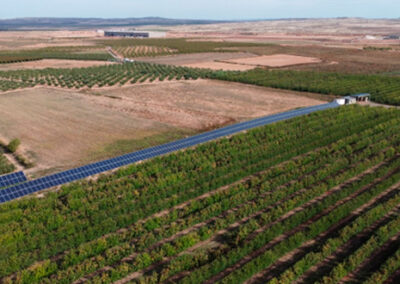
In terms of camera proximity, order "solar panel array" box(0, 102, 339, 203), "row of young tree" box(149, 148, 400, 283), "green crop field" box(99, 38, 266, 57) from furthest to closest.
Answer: "green crop field" box(99, 38, 266, 57), "solar panel array" box(0, 102, 339, 203), "row of young tree" box(149, 148, 400, 283)

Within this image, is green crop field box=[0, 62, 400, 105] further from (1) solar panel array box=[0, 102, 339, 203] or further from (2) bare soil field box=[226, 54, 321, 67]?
(1) solar panel array box=[0, 102, 339, 203]

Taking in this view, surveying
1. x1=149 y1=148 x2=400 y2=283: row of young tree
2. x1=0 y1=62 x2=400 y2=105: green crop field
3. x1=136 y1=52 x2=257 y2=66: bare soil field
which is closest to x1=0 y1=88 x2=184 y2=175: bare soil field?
x1=0 y1=62 x2=400 y2=105: green crop field

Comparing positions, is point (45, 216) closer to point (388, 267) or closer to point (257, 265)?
point (257, 265)

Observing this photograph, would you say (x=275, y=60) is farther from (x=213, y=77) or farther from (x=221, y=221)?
(x=221, y=221)

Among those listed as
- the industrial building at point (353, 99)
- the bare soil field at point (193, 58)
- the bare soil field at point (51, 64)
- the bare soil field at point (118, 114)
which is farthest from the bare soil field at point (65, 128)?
the bare soil field at point (193, 58)

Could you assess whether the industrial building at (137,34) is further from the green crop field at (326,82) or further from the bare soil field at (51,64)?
the green crop field at (326,82)

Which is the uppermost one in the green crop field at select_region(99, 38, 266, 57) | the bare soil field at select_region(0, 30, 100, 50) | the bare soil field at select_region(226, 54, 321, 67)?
the bare soil field at select_region(0, 30, 100, 50)

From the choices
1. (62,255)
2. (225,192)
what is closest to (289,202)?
(225,192)
